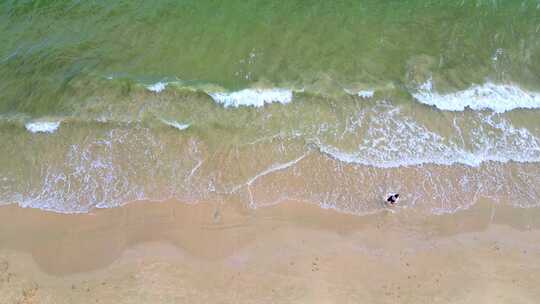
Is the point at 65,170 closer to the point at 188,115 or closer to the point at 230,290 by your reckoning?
the point at 188,115

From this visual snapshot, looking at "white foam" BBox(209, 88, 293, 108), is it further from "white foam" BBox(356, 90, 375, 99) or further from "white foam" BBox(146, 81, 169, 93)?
"white foam" BBox(356, 90, 375, 99)

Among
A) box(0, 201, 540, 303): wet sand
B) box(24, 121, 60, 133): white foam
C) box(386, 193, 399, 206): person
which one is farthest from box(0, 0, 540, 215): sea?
box(0, 201, 540, 303): wet sand

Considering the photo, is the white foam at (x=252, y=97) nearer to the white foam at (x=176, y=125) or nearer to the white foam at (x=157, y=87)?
the white foam at (x=176, y=125)

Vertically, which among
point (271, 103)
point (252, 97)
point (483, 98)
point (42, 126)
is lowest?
point (42, 126)

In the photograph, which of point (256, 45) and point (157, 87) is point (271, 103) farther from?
point (157, 87)

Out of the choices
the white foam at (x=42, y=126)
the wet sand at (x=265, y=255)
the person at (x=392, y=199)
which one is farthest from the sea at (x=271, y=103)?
the wet sand at (x=265, y=255)

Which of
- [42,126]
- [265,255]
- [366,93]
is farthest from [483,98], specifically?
[42,126]

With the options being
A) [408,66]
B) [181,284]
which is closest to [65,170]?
[181,284]
